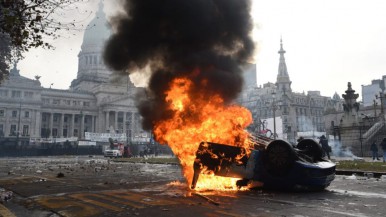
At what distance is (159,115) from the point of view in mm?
10727

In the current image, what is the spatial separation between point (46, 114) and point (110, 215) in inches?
4515

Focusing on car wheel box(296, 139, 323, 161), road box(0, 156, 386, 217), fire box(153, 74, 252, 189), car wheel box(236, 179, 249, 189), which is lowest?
road box(0, 156, 386, 217)

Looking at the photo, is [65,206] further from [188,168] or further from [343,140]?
[343,140]

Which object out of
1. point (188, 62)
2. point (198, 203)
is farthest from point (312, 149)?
point (188, 62)

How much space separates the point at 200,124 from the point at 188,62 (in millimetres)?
2008

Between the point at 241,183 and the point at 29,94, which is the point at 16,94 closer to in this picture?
the point at 29,94

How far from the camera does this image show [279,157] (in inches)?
345

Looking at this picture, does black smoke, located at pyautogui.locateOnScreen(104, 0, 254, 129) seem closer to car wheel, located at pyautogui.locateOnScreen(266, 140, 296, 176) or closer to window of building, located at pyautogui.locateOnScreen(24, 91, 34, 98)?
car wheel, located at pyautogui.locateOnScreen(266, 140, 296, 176)

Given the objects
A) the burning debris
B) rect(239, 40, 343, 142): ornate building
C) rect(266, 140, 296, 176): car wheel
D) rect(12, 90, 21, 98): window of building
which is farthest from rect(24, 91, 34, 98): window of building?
rect(266, 140, 296, 176): car wheel

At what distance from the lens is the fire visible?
32.3 feet

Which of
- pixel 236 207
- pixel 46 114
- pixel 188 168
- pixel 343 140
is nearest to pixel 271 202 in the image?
pixel 236 207

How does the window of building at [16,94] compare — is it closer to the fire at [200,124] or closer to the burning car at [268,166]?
the fire at [200,124]

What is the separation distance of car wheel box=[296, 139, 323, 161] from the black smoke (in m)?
2.68

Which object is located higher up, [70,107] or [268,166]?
[70,107]
